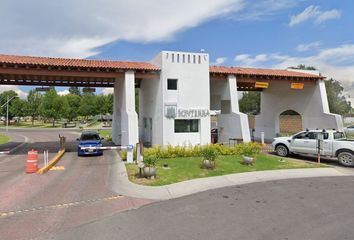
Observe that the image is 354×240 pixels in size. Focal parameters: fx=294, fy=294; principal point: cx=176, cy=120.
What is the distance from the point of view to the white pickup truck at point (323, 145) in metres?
15.6

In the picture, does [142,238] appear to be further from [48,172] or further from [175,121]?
[175,121]

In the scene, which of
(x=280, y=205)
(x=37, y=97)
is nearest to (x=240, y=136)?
(x=280, y=205)

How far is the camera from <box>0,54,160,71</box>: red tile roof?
738 inches

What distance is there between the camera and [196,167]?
14.3 meters

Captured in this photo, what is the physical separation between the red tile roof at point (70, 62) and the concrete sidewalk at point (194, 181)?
778 cm

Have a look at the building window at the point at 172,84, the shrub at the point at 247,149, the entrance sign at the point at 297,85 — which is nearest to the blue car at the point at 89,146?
the building window at the point at 172,84

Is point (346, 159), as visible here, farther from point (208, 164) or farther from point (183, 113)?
point (183, 113)

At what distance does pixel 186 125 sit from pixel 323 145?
9.33 meters

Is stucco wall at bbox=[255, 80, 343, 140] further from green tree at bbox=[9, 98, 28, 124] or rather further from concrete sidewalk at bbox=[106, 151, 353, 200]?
green tree at bbox=[9, 98, 28, 124]

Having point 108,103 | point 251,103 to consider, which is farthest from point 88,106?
point 251,103

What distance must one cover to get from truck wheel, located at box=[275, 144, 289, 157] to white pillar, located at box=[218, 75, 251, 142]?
3.40m

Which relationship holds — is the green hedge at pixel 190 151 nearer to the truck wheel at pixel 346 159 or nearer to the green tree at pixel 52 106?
the truck wheel at pixel 346 159

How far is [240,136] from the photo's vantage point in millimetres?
22469

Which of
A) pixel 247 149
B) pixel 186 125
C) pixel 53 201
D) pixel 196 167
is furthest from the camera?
pixel 186 125
